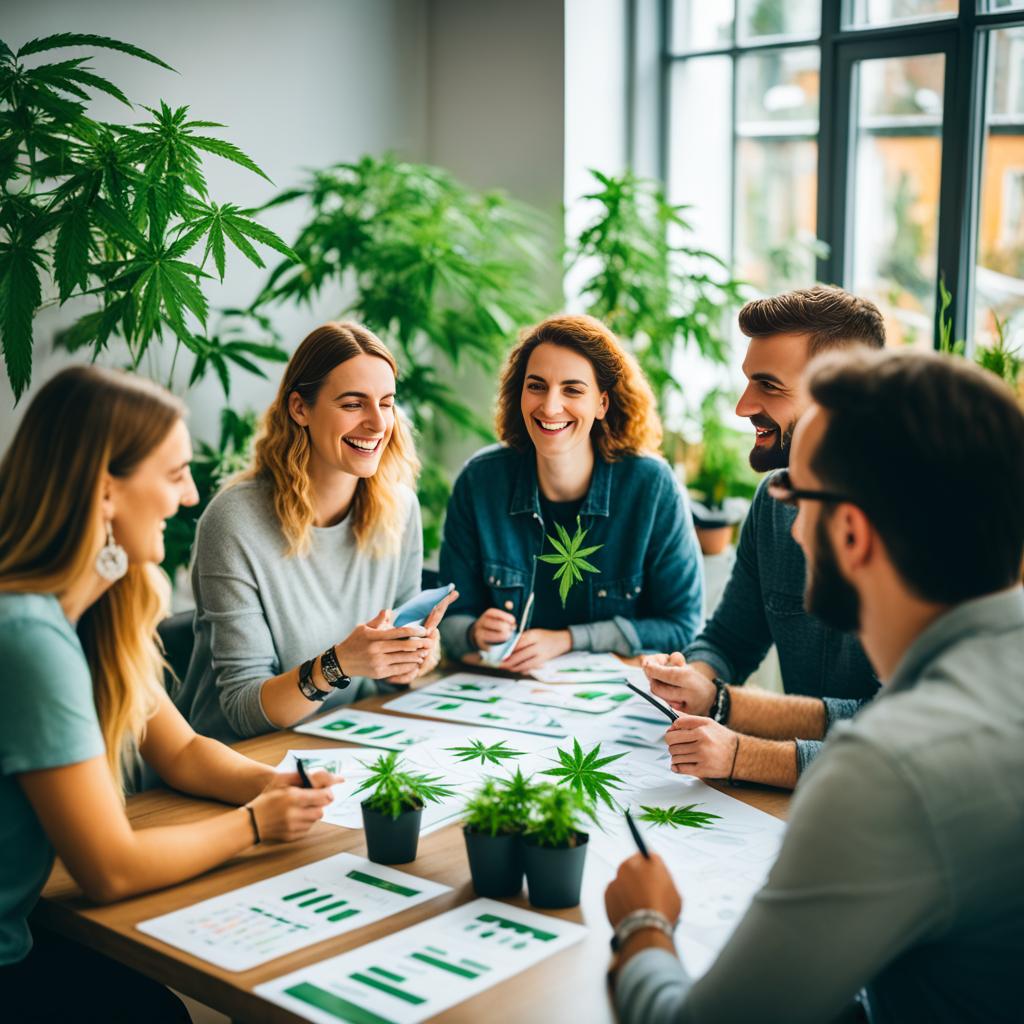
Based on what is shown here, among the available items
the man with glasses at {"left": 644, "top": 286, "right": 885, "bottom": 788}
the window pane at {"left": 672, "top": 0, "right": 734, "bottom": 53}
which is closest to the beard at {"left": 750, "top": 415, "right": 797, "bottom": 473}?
the man with glasses at {"left": 644, "top": 286, "right": 885, "bottom": 788}

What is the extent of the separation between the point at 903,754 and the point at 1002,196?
2982 mm

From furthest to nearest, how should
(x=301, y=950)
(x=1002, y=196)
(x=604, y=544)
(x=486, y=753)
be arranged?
(x=1002, y=196) → (x=604, y=544) → (x=486, y=753) → (x=301, y=950)

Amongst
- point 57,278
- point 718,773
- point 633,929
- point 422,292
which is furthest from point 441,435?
point 633,929

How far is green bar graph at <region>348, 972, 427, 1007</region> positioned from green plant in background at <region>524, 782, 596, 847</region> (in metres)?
0.25

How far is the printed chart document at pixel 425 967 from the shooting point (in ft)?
4.08

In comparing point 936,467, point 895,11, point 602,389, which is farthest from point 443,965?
point 895,11

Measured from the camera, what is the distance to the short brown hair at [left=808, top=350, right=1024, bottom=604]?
3.75 ft

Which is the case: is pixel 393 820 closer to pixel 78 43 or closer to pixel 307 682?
pixel 307 682

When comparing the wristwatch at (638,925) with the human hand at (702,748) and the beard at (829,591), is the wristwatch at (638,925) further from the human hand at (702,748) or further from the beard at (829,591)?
the human hand at (702,748)

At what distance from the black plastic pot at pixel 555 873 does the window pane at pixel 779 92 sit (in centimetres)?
315

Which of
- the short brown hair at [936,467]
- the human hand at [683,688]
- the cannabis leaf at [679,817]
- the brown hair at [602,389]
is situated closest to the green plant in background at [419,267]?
the brown hair at [602,389]

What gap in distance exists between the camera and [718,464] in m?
3.73

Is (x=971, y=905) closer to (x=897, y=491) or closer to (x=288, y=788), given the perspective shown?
(x=897, y=491)

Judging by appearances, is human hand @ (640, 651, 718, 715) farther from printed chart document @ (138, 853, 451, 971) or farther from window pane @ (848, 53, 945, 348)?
window pane @ (848, 53, 945, 348)
